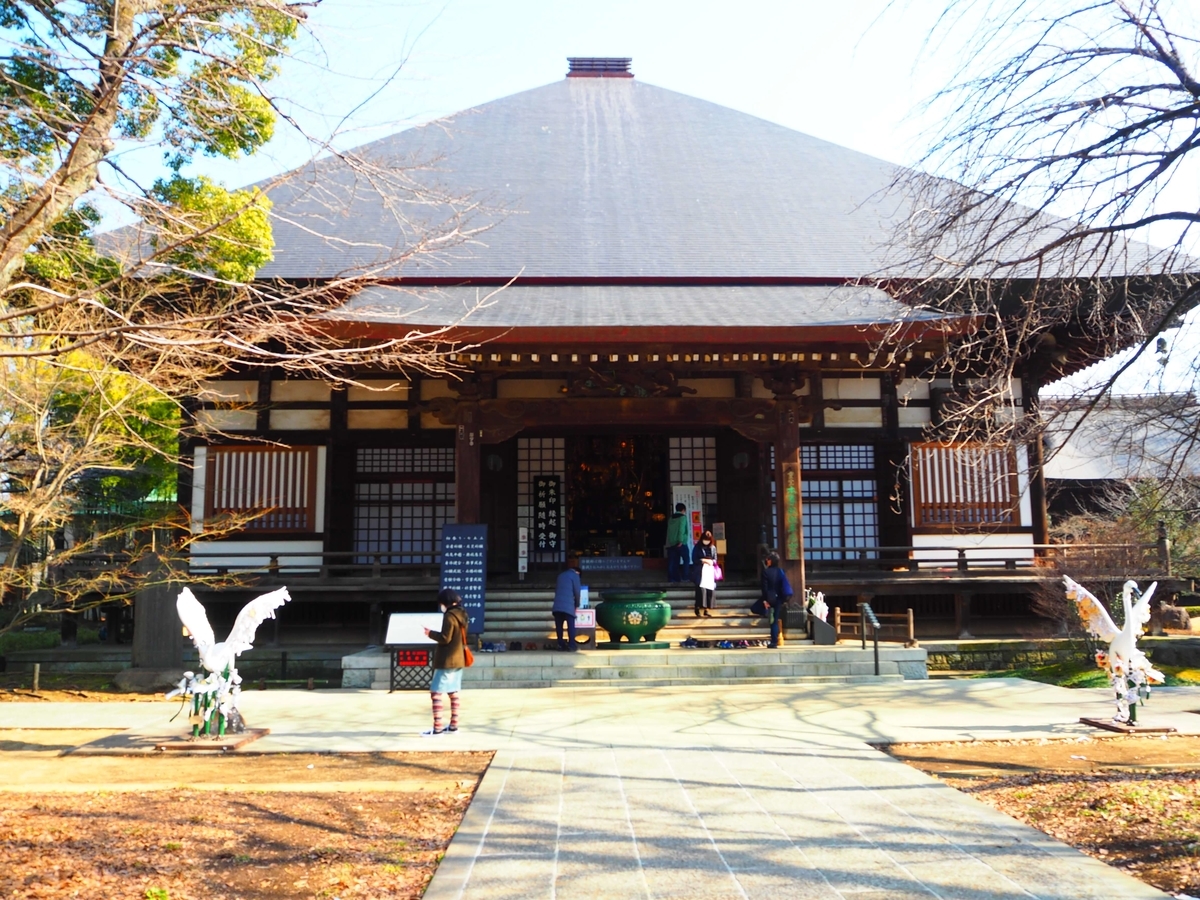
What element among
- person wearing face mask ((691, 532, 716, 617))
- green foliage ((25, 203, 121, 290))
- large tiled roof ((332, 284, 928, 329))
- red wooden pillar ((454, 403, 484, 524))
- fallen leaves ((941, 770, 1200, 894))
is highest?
large tiled roof ((332, 284, 928, 329))

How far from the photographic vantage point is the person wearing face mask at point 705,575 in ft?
45.8

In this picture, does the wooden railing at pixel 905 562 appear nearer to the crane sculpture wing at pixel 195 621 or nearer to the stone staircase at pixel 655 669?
the stone staircase at pixel 655 669

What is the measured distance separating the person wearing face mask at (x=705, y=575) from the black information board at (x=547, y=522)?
11.1 ft

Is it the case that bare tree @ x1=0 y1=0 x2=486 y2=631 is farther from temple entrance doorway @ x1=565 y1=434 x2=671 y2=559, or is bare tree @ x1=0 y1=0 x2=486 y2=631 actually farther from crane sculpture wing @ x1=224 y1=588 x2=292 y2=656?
temple entrance doorway @ x1=565 y1=434 x2=671 y2=559

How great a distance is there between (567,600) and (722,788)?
19.7 ft

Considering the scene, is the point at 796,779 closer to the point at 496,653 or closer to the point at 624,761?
the point at 624,761

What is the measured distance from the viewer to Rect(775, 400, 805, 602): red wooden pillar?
1353 cm

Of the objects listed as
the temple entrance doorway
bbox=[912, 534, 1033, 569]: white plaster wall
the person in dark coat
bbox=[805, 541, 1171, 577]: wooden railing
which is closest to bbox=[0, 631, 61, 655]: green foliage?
the temple entrance doorway

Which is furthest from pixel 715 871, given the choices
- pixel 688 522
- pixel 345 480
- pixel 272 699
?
pixel 345 480

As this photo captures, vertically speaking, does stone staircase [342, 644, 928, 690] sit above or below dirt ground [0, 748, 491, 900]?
above

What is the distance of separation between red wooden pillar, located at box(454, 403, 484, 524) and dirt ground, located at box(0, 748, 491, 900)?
19.7ft

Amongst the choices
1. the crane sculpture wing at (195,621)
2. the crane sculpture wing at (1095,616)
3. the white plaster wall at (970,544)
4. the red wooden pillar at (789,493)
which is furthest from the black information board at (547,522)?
the crane sculpture wing at (1095,616)

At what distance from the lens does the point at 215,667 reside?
823 cm

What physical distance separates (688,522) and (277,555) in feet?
21.7
